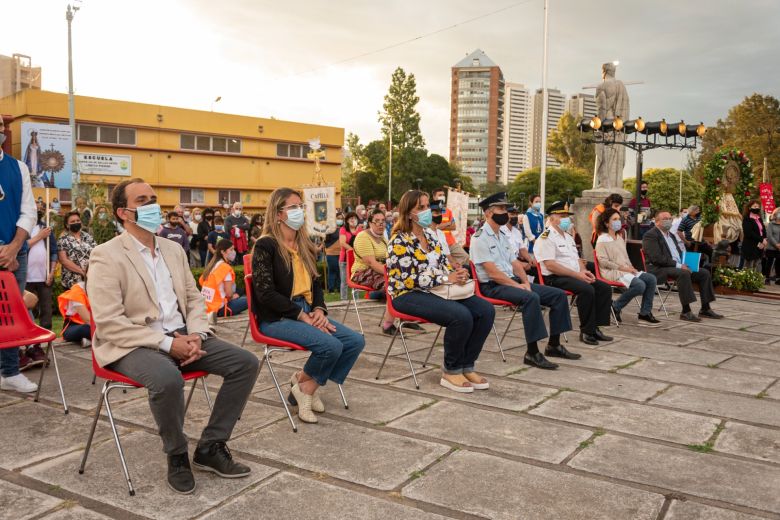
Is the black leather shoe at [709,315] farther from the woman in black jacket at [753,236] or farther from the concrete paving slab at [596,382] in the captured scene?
the woman in black jacket at [753,236]

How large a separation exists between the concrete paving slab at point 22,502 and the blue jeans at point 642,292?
7.34 m

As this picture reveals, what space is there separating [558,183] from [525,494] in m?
78.8

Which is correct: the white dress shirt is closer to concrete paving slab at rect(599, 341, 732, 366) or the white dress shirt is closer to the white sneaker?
the white sneaker

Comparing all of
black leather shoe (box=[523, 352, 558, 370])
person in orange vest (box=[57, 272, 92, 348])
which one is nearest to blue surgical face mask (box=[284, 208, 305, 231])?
person in orange vest (box=[57, 272, 92, 348])

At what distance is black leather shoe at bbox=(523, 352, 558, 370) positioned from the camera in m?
6.30

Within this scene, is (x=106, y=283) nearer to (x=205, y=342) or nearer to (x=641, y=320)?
(x=205, y=342)

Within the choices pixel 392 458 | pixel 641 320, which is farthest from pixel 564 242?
pixel 392 458

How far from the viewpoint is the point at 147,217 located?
3.77m

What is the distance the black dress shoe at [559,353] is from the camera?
6.76 metres

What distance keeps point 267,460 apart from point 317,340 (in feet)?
3.06

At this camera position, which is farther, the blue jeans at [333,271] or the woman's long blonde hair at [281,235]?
the blue jeans at [333,271]

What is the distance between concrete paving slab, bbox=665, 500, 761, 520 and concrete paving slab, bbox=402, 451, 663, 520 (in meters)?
0.08

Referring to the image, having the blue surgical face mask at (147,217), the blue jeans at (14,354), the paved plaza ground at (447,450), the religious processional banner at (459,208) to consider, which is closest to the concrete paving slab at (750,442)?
the paved plaza ground at (447,450)

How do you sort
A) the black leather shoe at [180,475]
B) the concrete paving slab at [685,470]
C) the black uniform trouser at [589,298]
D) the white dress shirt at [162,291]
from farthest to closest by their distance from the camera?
A: 1. the black uniform trouser at [589,298]
2. the white dress shirt at [162,291]
3. the concrete paving slab at [685,470]
4. the black leather shoe at [180,475]
